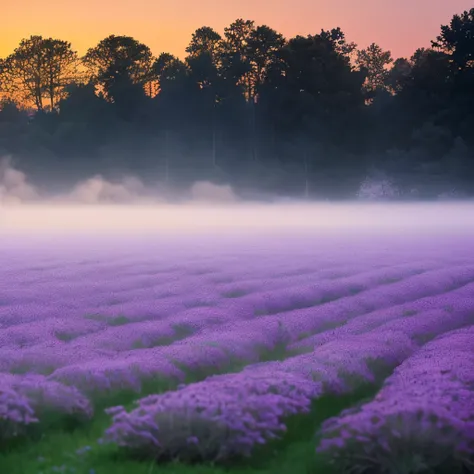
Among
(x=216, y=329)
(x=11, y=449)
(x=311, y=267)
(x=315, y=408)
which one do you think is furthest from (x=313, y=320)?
(x=311, y=267)

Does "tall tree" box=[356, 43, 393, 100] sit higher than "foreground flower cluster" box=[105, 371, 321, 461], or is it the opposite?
"tall tree" box=[356, 43, 393, 100]

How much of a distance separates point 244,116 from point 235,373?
185 feet

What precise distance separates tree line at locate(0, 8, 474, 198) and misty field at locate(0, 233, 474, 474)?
42.8 m

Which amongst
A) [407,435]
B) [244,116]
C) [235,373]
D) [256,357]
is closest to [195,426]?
[407,435]

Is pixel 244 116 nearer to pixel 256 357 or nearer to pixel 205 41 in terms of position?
pixel 205 41

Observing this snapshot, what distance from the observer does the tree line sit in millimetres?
64188

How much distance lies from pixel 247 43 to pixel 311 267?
4277cm

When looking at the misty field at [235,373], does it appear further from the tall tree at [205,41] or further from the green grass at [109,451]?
the tall tree at [205,41]

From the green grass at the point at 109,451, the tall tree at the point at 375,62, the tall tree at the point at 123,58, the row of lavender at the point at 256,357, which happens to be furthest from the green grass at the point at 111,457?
the tall tree at the point at 375,62

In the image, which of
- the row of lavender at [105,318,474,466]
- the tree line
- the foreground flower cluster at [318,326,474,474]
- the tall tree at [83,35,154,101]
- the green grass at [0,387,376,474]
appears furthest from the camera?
the tall tree at [83,35,154,101]

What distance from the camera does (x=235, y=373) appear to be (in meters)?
10.3

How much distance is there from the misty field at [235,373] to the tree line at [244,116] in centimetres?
4279

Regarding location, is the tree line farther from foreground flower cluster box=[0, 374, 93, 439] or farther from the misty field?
foreground flower cluster box=[0, 374, 93, 439]

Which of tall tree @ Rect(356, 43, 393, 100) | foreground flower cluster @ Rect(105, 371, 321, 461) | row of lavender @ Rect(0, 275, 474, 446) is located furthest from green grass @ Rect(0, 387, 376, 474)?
tall tree @ Rect(356, 43, 393, 100)
